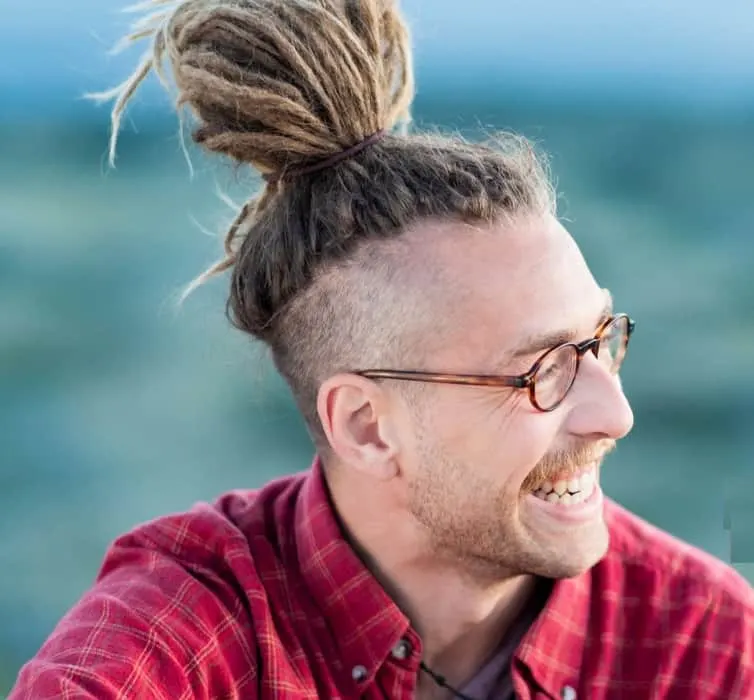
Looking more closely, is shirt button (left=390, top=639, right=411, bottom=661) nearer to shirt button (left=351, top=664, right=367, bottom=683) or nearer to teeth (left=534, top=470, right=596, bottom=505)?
shirt button (left=351, top=664, right=367, bottom=683)

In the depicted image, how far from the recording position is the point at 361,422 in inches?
69.8

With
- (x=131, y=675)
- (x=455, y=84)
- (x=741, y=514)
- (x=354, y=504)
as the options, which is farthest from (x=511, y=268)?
(x=455, y=84)

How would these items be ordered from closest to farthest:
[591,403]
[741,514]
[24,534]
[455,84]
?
[591,403], [741,514], [24,534], [455,84]

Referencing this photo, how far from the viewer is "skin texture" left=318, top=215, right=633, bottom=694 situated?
1658 mm

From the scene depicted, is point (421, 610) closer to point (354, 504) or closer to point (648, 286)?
point (354, 504)

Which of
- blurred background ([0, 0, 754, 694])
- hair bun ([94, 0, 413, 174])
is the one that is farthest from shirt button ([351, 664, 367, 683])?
hair bun ([94, 0, 413, 174])

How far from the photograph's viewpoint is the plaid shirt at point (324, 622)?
1.65m

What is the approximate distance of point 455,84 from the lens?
7.08m

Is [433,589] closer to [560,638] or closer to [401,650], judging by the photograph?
[401,650]

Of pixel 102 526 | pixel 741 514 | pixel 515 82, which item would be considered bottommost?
pixel 102 526

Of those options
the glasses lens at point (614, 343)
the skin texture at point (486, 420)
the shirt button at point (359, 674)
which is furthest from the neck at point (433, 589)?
the glasses lens at point (614, 343)

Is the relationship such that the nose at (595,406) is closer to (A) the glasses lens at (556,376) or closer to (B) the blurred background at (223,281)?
(A) the glasses lens at (556,376)

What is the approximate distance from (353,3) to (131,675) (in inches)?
41.2

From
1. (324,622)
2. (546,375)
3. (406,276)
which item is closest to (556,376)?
(546,375)
